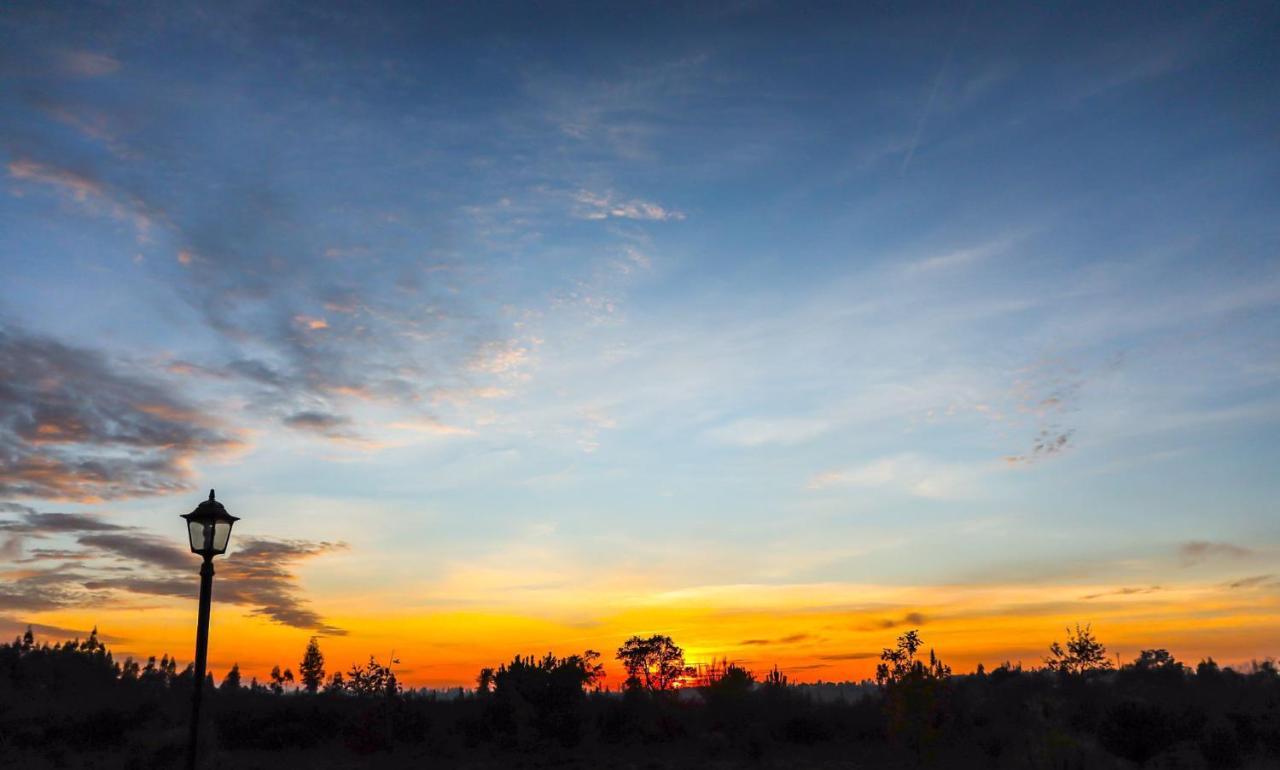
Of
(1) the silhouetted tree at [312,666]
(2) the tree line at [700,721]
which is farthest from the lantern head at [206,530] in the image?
(1) the silhouetted tree at [312,666]

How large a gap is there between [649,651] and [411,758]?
2502 centimetres

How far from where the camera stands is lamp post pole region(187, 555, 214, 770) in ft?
41.6

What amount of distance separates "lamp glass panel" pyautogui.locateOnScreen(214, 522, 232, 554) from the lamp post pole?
17 cm

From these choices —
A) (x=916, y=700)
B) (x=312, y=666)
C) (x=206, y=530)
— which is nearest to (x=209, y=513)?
(x=206, y=530)

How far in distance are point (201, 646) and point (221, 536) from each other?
1679mm

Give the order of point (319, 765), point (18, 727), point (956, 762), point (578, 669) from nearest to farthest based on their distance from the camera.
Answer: point (956, 762) → point (319, 765) → point (18, 727) → point (578, 669)

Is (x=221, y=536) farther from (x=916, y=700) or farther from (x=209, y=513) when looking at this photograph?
(x=916, y=700)

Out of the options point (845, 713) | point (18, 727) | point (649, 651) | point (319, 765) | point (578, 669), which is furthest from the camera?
point (649, 651)

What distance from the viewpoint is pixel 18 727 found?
4388 centimetres

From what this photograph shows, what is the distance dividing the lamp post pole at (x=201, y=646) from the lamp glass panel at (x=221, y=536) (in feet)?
0.56

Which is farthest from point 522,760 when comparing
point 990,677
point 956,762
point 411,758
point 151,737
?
point 990,677

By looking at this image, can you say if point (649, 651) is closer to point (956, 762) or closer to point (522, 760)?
point (522, 760)

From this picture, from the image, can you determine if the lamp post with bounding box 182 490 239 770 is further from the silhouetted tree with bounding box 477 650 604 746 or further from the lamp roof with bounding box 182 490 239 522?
the silhouetted tree with bounding box 477 650 604 746

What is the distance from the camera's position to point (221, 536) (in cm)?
1343
